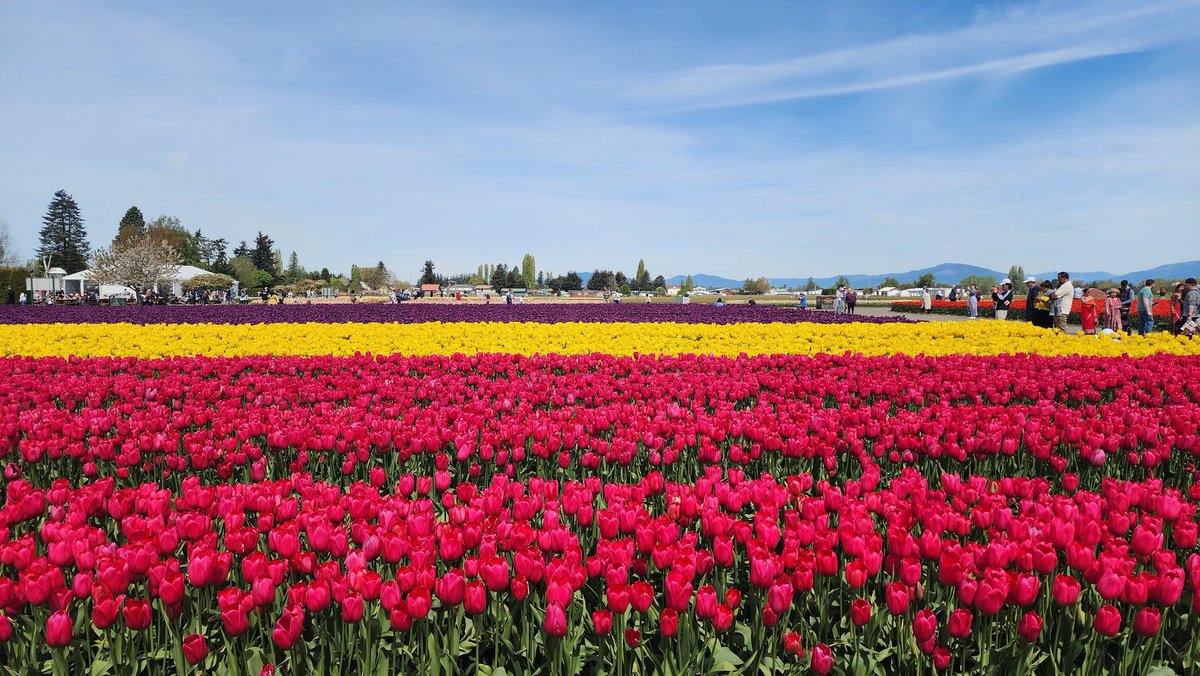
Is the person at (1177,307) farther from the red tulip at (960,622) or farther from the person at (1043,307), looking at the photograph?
the red tulip at (960,622)

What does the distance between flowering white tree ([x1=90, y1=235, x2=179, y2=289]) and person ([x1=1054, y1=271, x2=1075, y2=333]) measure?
2489 inches

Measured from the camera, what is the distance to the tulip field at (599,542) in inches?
98.9

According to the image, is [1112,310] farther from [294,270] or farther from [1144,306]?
[294,270]

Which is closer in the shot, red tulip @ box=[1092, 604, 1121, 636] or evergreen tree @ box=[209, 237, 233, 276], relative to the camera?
red tulip @ box=[1092, 604, 1121, 636]

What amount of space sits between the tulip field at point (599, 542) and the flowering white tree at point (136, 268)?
64304 millimetres

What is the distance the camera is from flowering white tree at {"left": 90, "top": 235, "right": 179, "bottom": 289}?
61875 mm

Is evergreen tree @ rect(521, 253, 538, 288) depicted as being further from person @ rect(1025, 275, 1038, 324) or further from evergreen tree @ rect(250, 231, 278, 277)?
person @ rect(1025, 275, 1038, 324)

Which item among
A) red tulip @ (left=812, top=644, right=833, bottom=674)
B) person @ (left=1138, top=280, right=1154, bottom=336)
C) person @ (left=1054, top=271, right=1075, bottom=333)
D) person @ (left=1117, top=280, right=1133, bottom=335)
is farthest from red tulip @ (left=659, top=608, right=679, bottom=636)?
person @ (left=1117, top=280, right=1133, bottom=335)

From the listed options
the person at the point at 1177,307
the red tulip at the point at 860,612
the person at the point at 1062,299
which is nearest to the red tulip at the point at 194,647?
the red tulip at the point at 860,612

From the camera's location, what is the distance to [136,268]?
2452 inches

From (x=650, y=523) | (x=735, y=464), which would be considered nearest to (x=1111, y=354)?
(x=735, y=464)

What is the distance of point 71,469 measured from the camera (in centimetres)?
511

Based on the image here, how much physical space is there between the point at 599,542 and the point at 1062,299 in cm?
1707

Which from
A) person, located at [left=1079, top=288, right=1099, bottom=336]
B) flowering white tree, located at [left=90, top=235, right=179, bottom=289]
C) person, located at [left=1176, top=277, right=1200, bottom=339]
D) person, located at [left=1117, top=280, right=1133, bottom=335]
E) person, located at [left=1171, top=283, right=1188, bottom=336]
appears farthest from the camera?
flowering white tree, located at [left=90, top=235, right=179, bottom=289]
